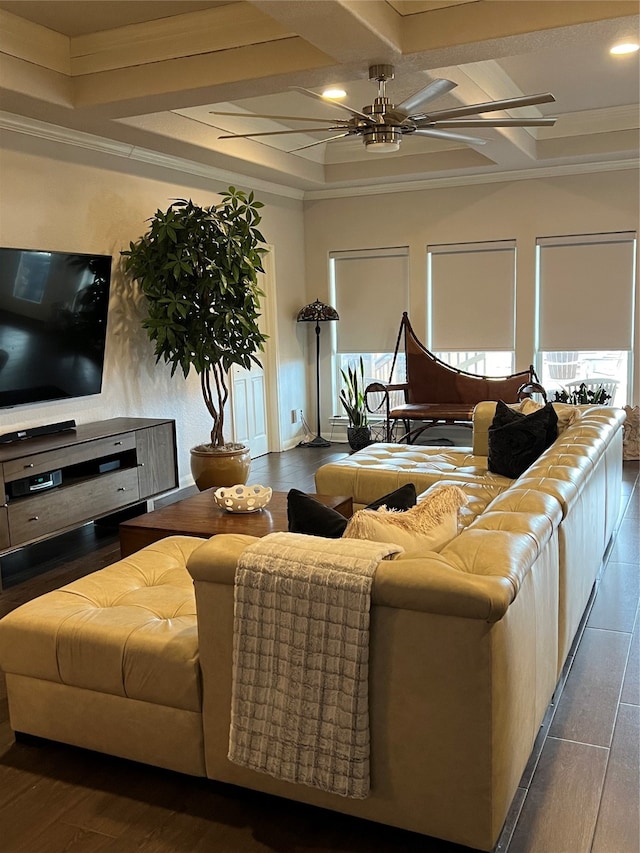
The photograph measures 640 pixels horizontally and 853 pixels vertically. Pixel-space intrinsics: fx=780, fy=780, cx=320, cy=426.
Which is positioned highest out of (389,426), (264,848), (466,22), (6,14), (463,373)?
(6,14)

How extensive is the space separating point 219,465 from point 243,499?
1.79 meters

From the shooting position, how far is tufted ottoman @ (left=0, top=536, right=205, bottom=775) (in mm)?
2232

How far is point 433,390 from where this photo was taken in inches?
289

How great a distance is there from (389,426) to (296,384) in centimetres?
124

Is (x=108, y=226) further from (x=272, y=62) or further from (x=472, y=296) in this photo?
(x=472, y=296)

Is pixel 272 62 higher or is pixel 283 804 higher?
pixel 272 62

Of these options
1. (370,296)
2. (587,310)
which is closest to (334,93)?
(370,296)

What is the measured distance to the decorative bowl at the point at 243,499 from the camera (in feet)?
12.5

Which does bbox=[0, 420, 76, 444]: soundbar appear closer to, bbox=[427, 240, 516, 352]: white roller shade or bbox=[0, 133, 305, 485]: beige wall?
bbox=[0, 133, 305, 485]: beige wall

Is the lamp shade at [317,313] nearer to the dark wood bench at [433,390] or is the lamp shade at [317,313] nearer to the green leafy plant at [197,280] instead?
the dark wood bench at [433,390]

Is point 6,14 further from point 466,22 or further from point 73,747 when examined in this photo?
point 73,747

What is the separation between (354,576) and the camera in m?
1.90

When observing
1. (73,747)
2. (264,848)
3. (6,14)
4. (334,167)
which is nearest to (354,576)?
(264,848)

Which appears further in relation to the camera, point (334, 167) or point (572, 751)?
point (334, 167)
